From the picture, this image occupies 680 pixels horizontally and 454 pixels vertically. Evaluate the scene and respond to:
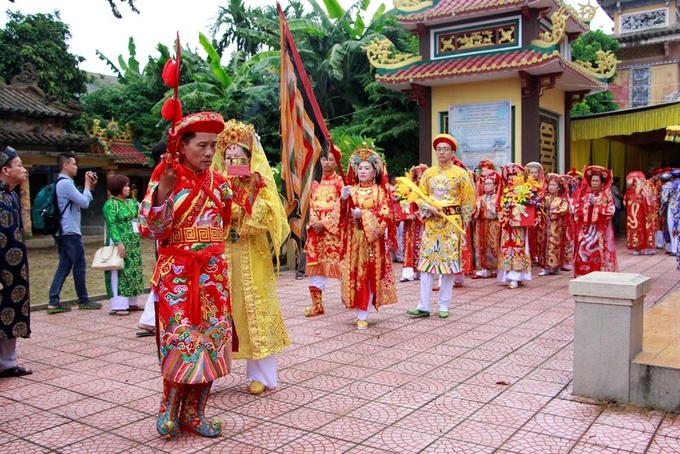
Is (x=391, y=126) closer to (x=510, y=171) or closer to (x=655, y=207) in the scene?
(x=655, y=207)

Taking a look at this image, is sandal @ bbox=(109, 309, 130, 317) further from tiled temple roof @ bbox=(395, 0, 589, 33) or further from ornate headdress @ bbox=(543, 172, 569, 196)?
tiled temple roof @ bbox=(395, 0, 589, 33)

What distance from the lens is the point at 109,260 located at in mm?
7215

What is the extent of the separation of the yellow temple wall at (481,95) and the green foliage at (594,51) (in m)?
7.16

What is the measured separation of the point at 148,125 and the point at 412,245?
50.2 ft

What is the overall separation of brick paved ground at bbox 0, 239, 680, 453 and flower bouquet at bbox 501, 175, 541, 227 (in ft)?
8.50

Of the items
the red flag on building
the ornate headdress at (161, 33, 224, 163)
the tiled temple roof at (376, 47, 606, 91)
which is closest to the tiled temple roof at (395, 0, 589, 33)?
the tiled temple roof at (376, 47, 606, 91)

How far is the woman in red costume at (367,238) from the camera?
6.20 meters

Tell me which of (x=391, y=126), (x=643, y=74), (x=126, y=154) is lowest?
(x=126, y=154)

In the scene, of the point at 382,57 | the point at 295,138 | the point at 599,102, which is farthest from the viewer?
the point at 599,102

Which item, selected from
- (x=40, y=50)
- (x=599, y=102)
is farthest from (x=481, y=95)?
(x=40, y=50)

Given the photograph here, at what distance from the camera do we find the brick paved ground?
3.42 metres

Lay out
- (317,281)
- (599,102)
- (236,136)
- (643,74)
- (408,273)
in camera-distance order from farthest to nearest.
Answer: (643,74)
(599,102)
(408,273)
(317,281)
(236,136)

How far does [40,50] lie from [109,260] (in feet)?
52.7

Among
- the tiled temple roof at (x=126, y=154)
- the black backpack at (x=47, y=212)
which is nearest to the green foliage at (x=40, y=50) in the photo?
the tiled temple roof at (x=126, y=154)
